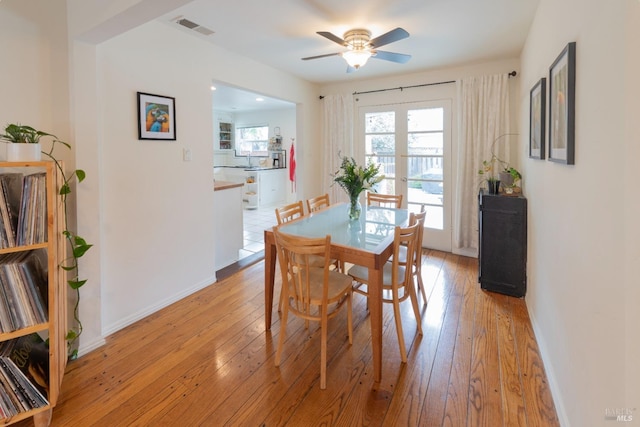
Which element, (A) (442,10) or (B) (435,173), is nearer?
(A) (442,10)

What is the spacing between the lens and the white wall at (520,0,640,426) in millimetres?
941

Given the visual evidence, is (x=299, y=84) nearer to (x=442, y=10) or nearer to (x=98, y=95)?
(x=442, y=10)

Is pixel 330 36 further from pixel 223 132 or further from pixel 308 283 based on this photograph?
pixel 223 132

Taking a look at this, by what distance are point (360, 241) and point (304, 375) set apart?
889 mm

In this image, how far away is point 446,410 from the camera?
1683mm

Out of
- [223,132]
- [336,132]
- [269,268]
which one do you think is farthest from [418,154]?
[223,132]

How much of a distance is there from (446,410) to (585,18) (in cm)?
194

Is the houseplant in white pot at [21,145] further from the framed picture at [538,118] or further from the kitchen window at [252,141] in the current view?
the kitchen window at [252,141]

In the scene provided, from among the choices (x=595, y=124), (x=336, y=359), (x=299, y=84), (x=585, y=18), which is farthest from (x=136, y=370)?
(x=299, y=84)

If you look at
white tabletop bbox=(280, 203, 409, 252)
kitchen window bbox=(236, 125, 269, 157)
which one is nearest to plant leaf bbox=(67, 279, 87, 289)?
white tabletop bbox=(280, 203, 409, 252)

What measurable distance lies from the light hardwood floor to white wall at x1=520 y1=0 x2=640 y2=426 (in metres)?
0.32

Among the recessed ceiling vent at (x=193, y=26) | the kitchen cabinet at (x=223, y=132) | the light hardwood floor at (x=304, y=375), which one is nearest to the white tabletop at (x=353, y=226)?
the light hardwood floor at (x=304, y=375)

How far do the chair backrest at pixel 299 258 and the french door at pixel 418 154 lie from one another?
9.53ft

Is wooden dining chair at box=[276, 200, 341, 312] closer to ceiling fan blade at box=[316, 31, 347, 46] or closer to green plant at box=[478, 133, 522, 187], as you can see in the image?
ceiling fan blade at box=[316, 31, 347, 46]
